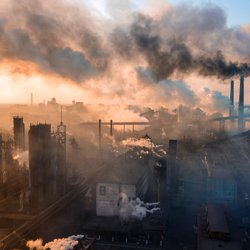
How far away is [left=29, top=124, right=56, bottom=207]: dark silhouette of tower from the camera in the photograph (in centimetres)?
3181

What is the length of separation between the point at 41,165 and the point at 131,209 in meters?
10.1

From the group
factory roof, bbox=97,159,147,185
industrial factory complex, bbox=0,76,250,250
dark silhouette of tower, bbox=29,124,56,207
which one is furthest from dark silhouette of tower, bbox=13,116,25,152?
factory roof, bbox=97,159,147,185

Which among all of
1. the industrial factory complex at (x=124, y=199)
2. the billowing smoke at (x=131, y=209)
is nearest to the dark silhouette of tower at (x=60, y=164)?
the industrial factory complex at (x=124, y=199)

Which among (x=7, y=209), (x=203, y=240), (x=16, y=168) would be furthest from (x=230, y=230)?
(x=16, y=168)

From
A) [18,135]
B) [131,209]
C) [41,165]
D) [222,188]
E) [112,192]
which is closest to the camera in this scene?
[131,209]

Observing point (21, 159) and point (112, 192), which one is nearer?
point (112, 192)

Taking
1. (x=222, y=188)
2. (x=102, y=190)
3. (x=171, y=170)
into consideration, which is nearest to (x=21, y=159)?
(x=102, y=190)

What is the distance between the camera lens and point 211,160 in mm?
43156

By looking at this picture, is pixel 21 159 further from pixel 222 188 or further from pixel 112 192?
pixel 222 188

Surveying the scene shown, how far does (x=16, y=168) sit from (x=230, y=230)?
2898 cm

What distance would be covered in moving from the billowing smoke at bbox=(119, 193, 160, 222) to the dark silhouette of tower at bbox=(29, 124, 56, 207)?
26.5 ft

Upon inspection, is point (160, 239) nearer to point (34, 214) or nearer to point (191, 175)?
point (34, 214)

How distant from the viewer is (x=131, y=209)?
29016mm

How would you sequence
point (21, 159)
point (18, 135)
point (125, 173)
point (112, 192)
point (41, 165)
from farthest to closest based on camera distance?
point (18, 135), point (21, 159), point (125, 173), point (41, 165), point (112, 192)
